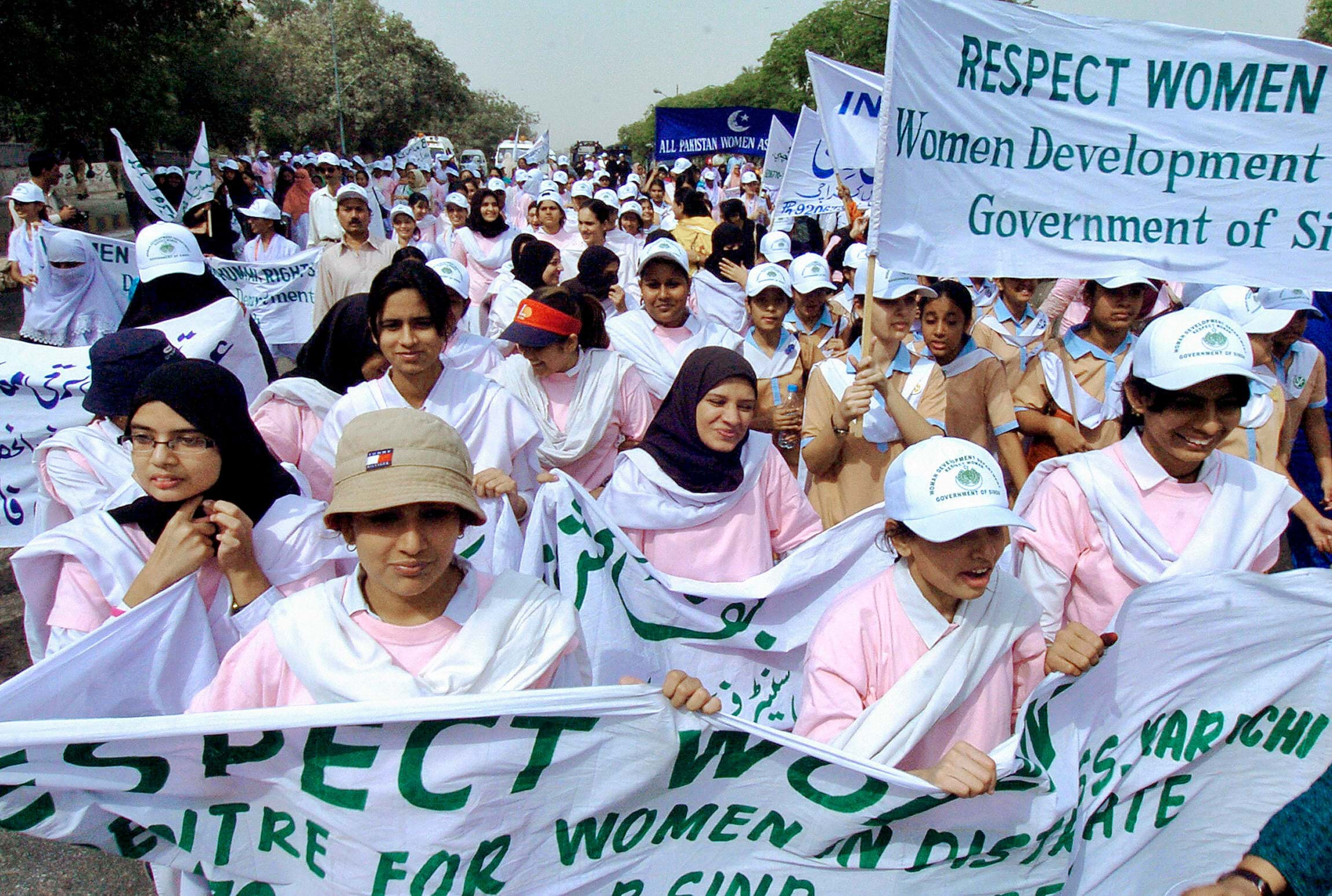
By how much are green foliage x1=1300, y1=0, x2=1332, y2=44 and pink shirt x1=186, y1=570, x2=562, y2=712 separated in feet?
171

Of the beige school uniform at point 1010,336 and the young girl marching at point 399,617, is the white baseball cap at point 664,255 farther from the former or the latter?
the young girl marching at point 399,617

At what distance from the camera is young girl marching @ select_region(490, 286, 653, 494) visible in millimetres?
4207

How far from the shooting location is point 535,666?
1971 millimetres

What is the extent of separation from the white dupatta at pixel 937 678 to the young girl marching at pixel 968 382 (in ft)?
6.77

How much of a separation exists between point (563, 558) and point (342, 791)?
1275 mm

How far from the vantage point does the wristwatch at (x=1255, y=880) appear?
192 centimetres

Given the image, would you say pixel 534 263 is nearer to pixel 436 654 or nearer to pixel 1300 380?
pixel 1300 380

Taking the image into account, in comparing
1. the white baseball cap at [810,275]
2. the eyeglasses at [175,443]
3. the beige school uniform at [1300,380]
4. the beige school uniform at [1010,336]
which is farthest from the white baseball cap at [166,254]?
the beige school uniform at [1300,380]

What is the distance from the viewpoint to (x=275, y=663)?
1948mm

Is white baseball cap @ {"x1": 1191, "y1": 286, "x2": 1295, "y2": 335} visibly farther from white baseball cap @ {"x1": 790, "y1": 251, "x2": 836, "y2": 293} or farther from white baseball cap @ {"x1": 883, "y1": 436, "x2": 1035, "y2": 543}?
white baseball cap @ {"x1": 883, "y1": 436, "x2": 1035, "y2": 543}

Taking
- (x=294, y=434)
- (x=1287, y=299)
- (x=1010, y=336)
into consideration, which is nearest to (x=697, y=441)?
(x=294, y=434)

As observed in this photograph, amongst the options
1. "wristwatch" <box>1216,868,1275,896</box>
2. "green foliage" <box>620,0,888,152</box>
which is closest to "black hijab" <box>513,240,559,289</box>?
"wristwatch" <box>1216,868,1275,896</box>

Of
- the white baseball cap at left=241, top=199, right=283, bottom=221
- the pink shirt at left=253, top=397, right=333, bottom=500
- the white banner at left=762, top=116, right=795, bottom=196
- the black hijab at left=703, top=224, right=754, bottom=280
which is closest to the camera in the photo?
the pink shirt at left=253, top=397, right=333, bottom=500

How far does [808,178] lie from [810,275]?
316 centimetres
